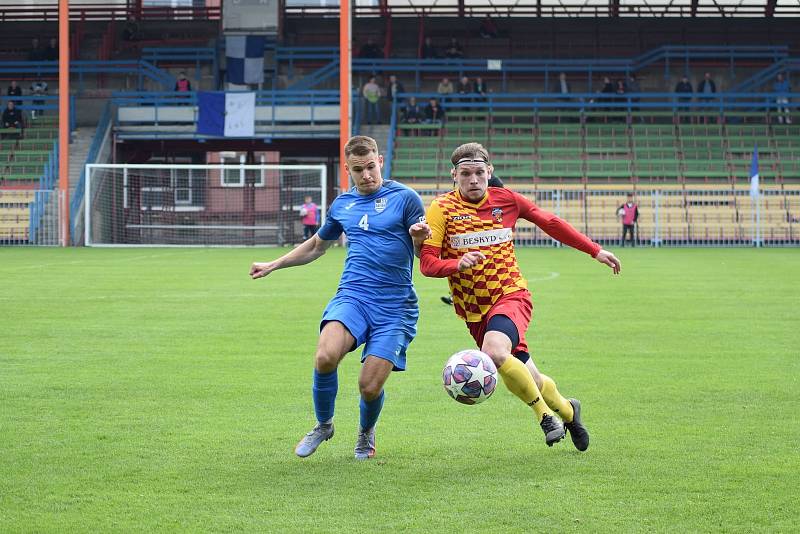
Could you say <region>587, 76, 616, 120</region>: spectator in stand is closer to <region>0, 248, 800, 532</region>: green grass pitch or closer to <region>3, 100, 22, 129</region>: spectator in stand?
<region>3, 100, 22, 129</region>: spectator in stand

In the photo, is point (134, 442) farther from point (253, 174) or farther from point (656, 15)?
point (656, 15)

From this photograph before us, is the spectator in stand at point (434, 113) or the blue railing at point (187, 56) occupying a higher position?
the blue railing at point (187, 56)

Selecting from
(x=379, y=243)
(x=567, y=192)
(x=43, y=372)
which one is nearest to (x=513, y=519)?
(x=379, y=243)

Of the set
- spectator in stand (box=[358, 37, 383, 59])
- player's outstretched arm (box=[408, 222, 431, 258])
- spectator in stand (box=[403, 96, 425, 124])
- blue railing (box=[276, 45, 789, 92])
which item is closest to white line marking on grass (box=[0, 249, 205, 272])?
spectator in stand (box=[403, 96, 425, 124])

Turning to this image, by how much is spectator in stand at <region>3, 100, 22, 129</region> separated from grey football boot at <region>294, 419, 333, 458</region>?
36918mm

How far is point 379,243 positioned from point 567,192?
31.6 m

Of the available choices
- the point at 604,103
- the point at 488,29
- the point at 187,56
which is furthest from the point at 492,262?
the point at 488,29

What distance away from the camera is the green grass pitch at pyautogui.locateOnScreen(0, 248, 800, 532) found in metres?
4.89

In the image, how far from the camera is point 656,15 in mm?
46625

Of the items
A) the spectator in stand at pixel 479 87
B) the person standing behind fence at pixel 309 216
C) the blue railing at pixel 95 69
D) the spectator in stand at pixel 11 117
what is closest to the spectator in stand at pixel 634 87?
the spectator in stand at pixel 479 87

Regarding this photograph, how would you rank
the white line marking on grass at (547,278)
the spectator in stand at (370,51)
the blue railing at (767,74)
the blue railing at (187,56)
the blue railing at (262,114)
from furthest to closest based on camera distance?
the spectator in stand at (370,51) < the blue railing at (187,56) < the blue railing at (767,74) < the blue railing at (262,114) < the white line marking on grass at (547,278)

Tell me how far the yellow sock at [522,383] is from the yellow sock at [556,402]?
0.34 ft

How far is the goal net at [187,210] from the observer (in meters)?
36.8

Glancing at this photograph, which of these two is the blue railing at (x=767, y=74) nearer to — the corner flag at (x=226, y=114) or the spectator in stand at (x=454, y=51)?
the spectator in stand at (x=454, y=51)
